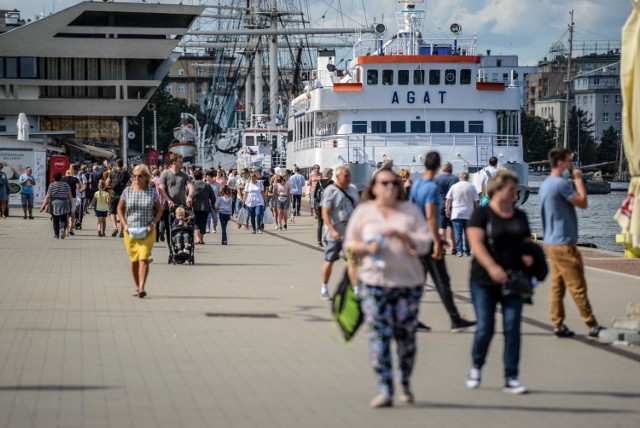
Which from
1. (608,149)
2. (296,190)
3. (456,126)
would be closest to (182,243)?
(296,190)

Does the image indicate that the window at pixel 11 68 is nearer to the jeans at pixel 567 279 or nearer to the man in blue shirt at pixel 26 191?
the man in blue shirt at pixel 26 191

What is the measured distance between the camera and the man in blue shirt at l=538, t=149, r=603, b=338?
13188 millimetres

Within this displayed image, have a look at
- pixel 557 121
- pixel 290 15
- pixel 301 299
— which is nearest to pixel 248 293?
pixel 301 299

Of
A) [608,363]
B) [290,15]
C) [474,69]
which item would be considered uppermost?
[290,15]

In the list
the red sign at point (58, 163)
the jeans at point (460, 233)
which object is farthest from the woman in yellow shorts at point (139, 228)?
the red sign at point (58, 163)

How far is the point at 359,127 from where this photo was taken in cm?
5041

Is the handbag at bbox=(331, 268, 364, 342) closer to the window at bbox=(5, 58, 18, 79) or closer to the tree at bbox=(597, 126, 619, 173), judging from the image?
the window at bbox=(5, 58, 18, 79)

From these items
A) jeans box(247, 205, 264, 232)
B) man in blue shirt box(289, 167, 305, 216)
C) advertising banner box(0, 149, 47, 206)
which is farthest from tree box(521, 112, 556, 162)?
jeans box(247, 205, 264, 232)

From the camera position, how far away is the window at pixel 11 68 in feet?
367

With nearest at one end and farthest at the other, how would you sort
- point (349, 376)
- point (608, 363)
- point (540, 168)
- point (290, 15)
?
1. point (349, 376)
2. point (608, 363)
3. point (290, 15)
4. point (540, 168)

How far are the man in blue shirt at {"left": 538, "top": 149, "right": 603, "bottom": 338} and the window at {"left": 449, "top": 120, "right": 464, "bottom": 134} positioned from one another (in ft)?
122

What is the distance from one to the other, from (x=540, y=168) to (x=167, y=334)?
164788 millimetres

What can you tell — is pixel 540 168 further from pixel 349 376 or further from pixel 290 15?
pixel 349 376

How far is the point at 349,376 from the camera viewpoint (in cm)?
1102
